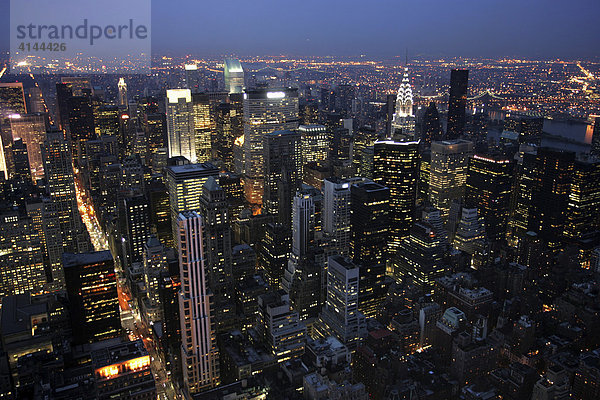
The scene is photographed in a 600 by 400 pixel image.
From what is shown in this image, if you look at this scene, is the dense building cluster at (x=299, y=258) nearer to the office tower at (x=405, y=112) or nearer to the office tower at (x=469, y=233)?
the office tower at (x=469, y=233)

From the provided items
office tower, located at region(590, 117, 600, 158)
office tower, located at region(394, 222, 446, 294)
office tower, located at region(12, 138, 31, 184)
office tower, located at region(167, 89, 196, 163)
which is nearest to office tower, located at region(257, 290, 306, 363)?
office tower, located at region(394, 222, 446, 294)

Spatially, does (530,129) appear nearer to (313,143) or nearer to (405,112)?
(405,112)

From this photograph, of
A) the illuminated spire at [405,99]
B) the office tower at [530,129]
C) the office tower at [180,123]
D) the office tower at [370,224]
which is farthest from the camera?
the office tower at [180,123]

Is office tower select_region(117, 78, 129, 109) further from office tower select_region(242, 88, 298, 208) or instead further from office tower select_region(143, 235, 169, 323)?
office tower select_region(143, 235, 169, 323)

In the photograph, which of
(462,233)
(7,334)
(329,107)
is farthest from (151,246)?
(329,107)

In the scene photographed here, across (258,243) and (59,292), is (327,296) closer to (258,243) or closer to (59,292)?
(258,243)

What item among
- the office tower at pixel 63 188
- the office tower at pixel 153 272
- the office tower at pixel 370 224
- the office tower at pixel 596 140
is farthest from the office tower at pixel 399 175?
the office tower at pixel 63 188

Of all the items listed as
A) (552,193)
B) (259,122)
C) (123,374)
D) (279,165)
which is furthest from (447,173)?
(123,374)

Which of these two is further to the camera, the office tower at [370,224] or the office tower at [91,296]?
the office tower at [370,224]
